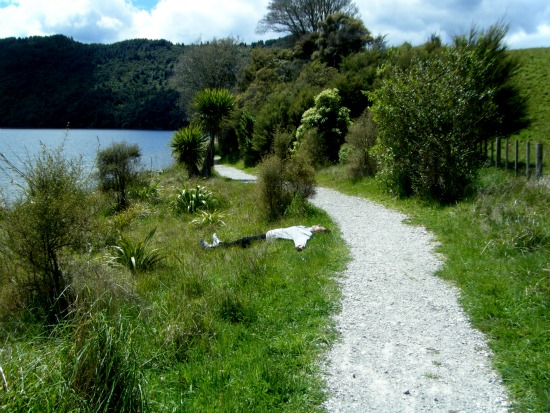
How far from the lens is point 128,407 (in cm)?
338

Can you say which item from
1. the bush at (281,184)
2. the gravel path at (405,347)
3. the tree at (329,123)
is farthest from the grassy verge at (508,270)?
the tree at (329,123)

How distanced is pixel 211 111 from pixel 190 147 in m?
2.02

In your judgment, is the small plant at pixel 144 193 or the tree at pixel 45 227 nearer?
the tree at pixel 45 227

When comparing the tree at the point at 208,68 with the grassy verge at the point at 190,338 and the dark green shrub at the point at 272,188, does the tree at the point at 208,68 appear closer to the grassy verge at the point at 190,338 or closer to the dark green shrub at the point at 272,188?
the dark green shrub at the point at 272,188

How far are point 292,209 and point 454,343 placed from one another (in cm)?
725

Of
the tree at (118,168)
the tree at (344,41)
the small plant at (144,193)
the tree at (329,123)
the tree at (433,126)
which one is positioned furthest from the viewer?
the tree at (344,41)

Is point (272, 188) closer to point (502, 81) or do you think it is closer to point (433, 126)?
point (433, 126)

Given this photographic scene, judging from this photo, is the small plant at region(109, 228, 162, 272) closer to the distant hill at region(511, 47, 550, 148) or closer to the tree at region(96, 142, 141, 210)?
the tree at region(96, 142, 141, 210)

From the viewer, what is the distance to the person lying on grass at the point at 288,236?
8798mm

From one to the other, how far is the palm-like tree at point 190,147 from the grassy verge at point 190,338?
13.4 meters

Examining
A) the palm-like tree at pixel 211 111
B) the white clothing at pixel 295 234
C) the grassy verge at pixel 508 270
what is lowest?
the white clothing at pixel 295 234

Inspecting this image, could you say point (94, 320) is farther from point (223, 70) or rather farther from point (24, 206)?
point (223, 70)

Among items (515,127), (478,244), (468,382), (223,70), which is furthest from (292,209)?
(223,70)

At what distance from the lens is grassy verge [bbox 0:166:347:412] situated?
11.1 feet
